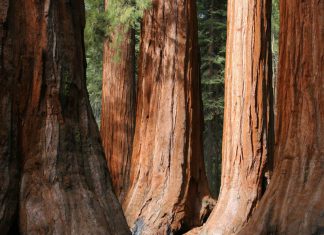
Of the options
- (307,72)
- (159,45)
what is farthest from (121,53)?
(307,72)

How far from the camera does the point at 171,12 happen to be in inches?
394

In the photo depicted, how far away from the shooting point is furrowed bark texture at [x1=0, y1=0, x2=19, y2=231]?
4.65 metres

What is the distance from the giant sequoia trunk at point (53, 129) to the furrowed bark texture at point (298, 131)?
1371mm

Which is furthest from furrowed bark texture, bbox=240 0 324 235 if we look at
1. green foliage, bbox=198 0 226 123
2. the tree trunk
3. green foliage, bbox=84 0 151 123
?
green foliage, bbox=198 0 226 123

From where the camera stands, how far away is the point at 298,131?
17.6 feet

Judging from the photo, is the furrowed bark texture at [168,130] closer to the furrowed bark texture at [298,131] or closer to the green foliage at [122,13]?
the green foliage at [122,13]

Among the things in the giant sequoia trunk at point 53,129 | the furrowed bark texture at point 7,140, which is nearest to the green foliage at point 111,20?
the giant sequoia trunk at point 53,129

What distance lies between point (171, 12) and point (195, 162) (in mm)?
2598

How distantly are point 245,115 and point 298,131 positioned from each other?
14.8 feet

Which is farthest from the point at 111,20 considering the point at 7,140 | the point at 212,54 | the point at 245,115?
the point at 212,54

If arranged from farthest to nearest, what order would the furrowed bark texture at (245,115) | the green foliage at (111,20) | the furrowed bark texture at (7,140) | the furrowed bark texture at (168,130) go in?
1. the green foliage at (111,20)
2. the furrowed bark texture at (245,115)
3. the furrowed bark texture at (168,130)
4. the furrowed bark texture at (7,140)

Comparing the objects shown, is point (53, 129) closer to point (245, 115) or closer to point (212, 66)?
point (245, 115)

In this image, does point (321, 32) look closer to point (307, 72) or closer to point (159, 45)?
point (307, 72)

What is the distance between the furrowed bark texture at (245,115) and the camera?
9461 mm
